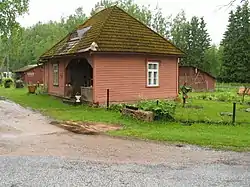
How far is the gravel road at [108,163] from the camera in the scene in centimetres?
583

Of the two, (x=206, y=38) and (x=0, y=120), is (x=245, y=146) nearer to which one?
(x=0, y=120)

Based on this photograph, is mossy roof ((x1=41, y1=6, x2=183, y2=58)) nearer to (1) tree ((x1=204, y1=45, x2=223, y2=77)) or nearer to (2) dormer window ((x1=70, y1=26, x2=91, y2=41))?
(2) dormer window ((x1=70, y1=26, x2=91, y2=41))

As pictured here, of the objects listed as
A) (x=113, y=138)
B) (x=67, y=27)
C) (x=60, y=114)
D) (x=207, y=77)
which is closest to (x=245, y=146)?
(x=113, y=138)

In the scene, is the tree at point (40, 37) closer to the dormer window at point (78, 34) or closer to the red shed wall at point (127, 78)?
the dormer window at point (78, 34)

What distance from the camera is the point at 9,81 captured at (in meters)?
44.1

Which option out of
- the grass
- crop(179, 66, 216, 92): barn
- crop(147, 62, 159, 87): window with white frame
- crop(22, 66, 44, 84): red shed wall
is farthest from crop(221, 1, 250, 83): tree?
the grass

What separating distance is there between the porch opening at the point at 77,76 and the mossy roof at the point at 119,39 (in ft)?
4.09

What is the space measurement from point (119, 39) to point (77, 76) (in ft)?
16.1

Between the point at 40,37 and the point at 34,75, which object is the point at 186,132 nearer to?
the point at 34,75

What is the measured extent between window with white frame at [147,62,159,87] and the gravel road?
1072 centimetres

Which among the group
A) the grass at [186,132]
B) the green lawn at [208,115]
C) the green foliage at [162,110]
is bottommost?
the grass at [186,132]

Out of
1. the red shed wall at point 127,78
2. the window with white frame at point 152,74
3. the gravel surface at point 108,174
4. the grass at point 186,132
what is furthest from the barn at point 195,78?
the gravel surface at point 108,174

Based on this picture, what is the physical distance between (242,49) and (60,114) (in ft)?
128

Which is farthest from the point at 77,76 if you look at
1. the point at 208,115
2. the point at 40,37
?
the point at 40,37
